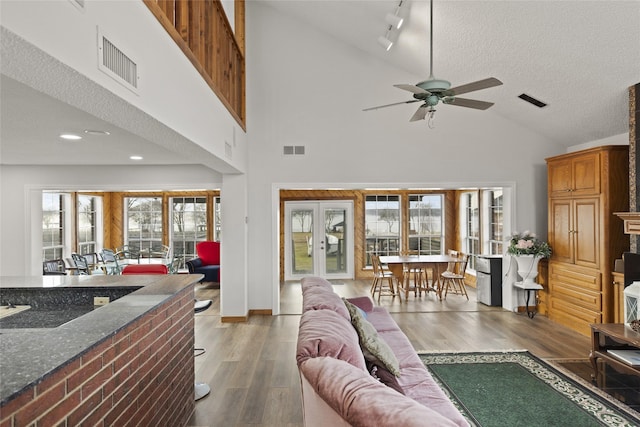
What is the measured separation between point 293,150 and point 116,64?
14.6 ft

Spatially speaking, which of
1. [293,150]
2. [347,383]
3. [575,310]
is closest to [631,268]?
[575,310]

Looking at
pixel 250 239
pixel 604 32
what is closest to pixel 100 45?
pixel 604 32

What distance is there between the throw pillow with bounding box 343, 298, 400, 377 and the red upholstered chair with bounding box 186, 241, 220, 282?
6347 millimetres

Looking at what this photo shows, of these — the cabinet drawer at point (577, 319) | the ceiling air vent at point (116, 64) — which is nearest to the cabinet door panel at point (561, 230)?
the cabinet drawer at point (577, 319)

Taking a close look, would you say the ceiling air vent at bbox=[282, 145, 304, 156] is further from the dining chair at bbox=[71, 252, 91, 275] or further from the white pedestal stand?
the dining chair at bbox=[71, 252, 91, 275]

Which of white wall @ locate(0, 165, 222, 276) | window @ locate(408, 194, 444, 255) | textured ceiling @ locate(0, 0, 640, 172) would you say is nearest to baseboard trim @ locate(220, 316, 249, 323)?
white wall @ locate(0, 165, 222, 276)

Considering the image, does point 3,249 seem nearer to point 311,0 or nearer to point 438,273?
point 311,0

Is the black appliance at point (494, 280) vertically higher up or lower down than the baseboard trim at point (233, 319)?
higher up

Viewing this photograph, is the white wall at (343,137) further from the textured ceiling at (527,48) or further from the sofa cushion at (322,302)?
the sofa cushion at (322,302)

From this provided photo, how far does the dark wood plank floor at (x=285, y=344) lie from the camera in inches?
125

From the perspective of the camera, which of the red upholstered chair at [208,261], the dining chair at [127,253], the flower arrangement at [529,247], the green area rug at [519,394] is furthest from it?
the dining chair at [127,253]

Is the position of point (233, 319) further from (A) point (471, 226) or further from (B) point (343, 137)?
(A) point (471, 226)

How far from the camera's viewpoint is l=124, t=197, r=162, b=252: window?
10328 millimetres

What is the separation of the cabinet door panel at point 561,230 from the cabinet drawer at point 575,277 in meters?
0.12
